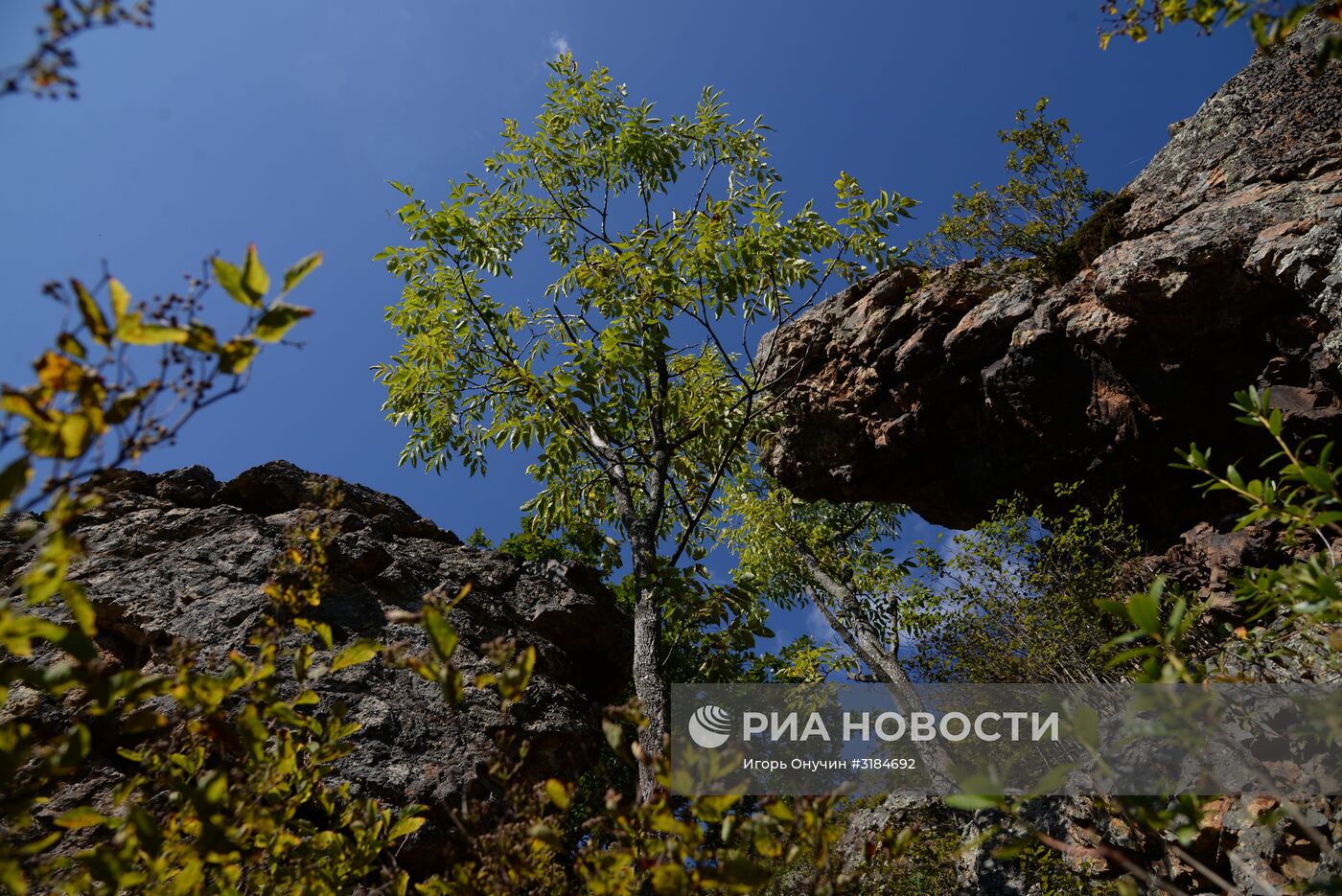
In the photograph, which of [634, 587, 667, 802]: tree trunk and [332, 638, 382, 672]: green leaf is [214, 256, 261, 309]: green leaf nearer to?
[332, 638, 382, 672]: green leaf

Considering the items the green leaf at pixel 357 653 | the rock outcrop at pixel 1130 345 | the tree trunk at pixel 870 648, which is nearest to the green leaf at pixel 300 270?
the green leaf at pixel 357 653

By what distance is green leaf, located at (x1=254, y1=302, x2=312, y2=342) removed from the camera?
3.82 ft

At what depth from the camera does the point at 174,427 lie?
124cm

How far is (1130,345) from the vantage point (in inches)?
297

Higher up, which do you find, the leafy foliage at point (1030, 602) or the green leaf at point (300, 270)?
the leafy foliage at point (1030, 602)

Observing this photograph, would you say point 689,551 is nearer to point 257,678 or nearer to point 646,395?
point 646,395

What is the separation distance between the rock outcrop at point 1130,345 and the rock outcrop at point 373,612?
3138 mm

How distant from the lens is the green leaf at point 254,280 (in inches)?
44.5

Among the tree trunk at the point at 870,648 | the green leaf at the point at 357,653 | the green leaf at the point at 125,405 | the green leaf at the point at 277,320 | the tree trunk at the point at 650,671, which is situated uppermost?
the tree trunk at the point at 870,648

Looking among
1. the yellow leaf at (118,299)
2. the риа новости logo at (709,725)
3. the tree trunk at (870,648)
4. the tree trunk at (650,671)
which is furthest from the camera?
the tree trunk at (870,648)

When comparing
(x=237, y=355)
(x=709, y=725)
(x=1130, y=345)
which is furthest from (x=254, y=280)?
(x=1130, y=345)

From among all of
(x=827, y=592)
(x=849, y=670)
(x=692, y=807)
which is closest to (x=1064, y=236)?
(x=849, y=670)

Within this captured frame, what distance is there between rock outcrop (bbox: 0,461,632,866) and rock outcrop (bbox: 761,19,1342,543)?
10.3 ft

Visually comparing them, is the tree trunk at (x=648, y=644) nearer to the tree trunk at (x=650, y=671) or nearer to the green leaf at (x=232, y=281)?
the tree trunk at (x=650, y=671)
